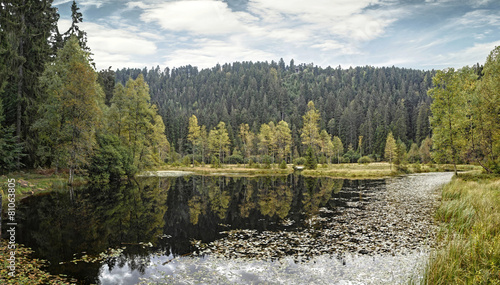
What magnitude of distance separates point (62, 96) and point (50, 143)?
22.4 ft

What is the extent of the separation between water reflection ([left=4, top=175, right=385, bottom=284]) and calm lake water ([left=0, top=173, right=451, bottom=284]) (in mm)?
48

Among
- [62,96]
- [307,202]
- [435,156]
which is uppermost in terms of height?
[62,96]

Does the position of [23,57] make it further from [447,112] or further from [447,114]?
[447,114]

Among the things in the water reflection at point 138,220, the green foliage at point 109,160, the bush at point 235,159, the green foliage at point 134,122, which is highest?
the green foliage at point 134,122

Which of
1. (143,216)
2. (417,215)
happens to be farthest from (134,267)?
(417,215)

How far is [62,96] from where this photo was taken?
29812 mm

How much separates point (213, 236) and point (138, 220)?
20.2 feet

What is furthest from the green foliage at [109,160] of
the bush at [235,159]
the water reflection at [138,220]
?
the bush at [235,159]

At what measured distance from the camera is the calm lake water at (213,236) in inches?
416

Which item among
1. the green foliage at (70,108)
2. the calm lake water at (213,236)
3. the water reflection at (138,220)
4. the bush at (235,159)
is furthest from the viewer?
the bush at (235,159)

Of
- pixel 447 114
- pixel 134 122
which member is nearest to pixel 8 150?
pixel 134 122

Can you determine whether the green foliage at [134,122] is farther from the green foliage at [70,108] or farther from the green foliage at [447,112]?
the green foliage at [447,112]

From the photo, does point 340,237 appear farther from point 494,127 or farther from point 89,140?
point 89,140

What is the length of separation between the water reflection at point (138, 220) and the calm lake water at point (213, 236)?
0.05 metres
